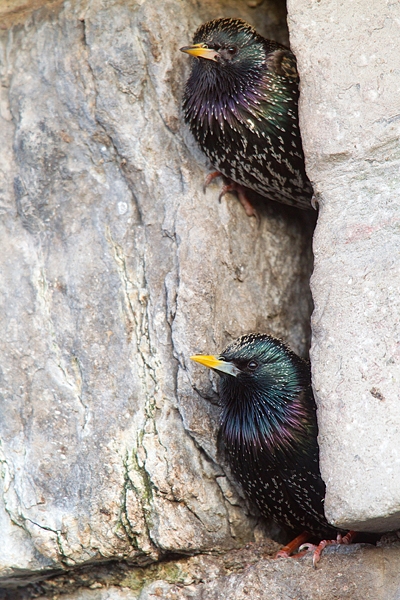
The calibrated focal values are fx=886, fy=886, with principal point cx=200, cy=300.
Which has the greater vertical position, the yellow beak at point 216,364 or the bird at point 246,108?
the bird at point 246,108

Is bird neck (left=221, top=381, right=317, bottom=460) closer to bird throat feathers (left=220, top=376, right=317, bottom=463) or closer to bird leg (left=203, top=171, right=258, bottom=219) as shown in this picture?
bird throat feathers (left=220, top=376, right=317, bottom=463)

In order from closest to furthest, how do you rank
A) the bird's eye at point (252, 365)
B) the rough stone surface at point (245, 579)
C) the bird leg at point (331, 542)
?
the rough stone surface at point (245, 579) → the bird leg at point (331, 542) → the bird's eye at point (252, 365)

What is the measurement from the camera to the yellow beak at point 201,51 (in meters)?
4.11

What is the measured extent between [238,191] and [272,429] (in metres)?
1.24

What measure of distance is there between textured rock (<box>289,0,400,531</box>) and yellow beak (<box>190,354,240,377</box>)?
0.51 meters

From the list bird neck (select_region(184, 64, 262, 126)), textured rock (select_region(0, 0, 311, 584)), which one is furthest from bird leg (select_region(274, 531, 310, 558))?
bird neck (select_region(184, 64, 262, 126))

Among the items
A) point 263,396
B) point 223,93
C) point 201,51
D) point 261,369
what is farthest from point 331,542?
point 201,51

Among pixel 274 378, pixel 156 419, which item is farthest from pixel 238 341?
pixel 156 419

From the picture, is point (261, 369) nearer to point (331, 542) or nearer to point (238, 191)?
point (331, 542)

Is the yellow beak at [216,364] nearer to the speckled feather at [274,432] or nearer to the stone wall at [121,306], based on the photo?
the speckled feather at [274,432]

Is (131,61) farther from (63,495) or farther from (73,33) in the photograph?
(63,495)

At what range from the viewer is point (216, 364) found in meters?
3.87

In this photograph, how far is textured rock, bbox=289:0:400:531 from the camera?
323 cm

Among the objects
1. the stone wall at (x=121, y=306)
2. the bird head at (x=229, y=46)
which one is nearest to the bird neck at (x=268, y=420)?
the stone wall at (x=121, y=306)
